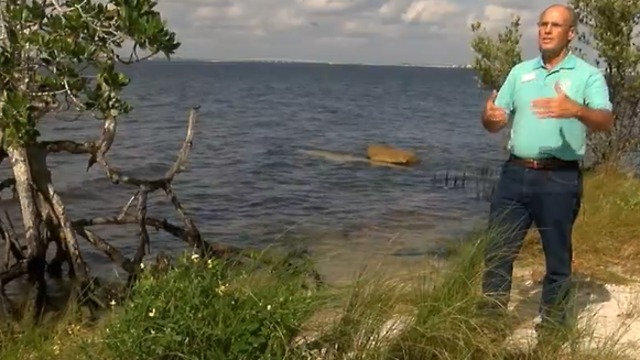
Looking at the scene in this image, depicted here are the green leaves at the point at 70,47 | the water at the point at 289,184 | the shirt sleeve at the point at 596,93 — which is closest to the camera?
the shirt sleeve at the point at 596,93

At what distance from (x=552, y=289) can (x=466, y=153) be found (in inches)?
920

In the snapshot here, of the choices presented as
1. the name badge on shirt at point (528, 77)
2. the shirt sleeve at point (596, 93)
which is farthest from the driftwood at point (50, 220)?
the shirt sleeve at point (596, 93)

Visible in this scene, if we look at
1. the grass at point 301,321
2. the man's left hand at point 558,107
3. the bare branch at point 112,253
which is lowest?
the bare branch at point 112,253

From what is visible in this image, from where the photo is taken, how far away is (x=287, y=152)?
26.3 m

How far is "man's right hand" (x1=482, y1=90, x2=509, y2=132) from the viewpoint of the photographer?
5207 mm

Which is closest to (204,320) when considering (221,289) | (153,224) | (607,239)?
(221,289)

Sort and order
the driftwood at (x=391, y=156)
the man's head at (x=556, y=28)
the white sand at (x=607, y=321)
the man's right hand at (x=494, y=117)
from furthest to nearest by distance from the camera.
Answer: the driftwood at (x=391, y=156)
the man's right hand at (x=494, y=117)
the man's head at (x=556, y=28)
the white sand at (x=607, y=321)

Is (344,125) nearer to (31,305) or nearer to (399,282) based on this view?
(31,305)

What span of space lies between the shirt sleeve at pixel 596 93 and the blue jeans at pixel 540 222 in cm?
50

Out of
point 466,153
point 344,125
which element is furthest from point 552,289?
point 344,125

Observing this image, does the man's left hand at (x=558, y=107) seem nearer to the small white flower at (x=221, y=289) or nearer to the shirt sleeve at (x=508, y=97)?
the shirt sleeve at (x=508, y=97)

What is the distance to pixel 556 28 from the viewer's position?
5059mm

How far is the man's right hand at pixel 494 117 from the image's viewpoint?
5207mm

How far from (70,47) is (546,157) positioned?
3.42 m
